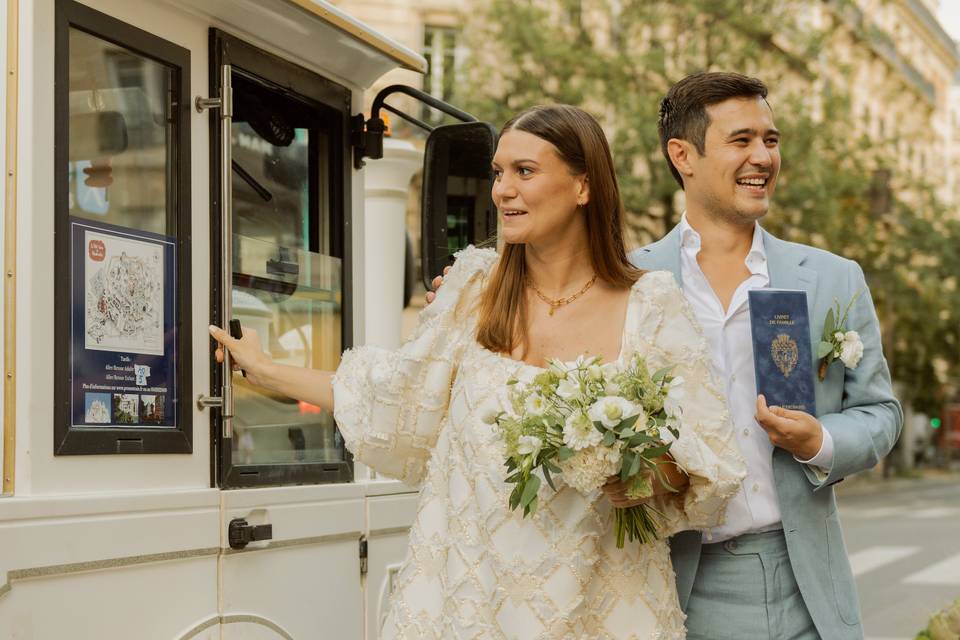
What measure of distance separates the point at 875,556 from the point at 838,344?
14055mm

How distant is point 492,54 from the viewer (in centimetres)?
2275

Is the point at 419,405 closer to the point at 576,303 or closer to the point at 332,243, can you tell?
the point at 576,303

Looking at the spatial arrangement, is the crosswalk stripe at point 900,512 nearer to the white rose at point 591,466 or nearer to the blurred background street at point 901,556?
the blurred background street at point 901,556

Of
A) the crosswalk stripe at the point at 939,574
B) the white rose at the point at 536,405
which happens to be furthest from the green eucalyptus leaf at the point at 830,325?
the crosswalk stripe at the point at 939,574

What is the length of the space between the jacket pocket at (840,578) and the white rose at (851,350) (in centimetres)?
34

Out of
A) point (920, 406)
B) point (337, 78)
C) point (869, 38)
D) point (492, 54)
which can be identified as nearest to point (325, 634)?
point (337, 78)

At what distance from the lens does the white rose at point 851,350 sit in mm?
2980

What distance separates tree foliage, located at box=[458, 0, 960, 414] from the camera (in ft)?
70.8

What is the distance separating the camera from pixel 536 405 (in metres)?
2.55

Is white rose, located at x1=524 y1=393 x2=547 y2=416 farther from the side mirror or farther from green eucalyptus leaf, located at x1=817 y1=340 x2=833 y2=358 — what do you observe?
the side mirror

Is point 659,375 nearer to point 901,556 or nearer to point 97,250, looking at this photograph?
point 97,250

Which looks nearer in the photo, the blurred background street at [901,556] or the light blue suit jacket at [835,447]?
the light blue suit jacket at [835,447]

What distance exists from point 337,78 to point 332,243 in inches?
17.9

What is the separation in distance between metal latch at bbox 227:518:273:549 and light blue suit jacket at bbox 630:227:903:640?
0.92 metres
